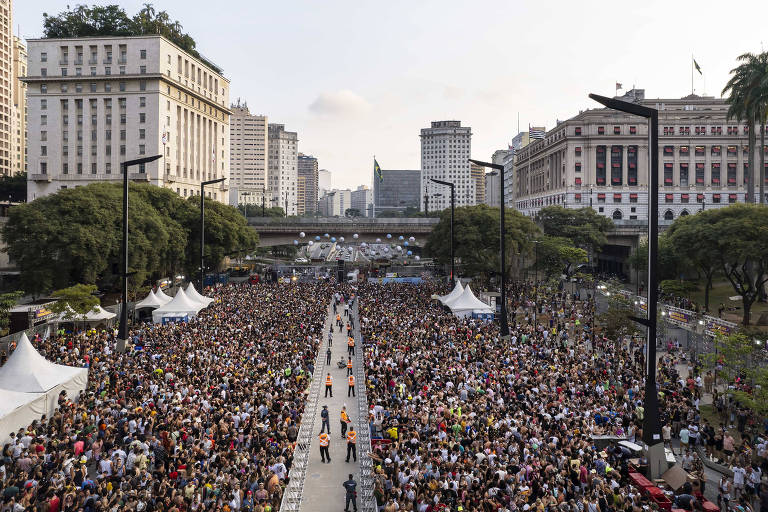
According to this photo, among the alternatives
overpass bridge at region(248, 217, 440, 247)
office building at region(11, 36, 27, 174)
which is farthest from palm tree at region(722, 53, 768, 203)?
office building at region(11, 36, 27, 174)

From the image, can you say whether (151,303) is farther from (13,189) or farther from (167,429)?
(13,189)

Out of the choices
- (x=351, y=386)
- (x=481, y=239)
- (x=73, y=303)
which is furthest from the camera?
(x=481, y=239)

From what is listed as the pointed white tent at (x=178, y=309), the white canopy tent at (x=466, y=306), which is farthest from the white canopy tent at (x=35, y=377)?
the white canopy tent at (x=466, y=306)

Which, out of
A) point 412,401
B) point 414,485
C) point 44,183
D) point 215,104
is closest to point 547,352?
point 412,401

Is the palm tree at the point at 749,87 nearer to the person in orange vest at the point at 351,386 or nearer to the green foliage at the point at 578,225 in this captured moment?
the green foliage at the point at 578,225

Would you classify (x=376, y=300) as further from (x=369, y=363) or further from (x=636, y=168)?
(x=636, y=168)

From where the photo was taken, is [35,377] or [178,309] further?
[178,309]

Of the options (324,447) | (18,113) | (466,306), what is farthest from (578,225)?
(18,113)

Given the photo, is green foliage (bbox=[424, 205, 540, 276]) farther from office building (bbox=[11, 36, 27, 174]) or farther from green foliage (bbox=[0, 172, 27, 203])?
office building (bbox=[11, 36, 27, 174])
